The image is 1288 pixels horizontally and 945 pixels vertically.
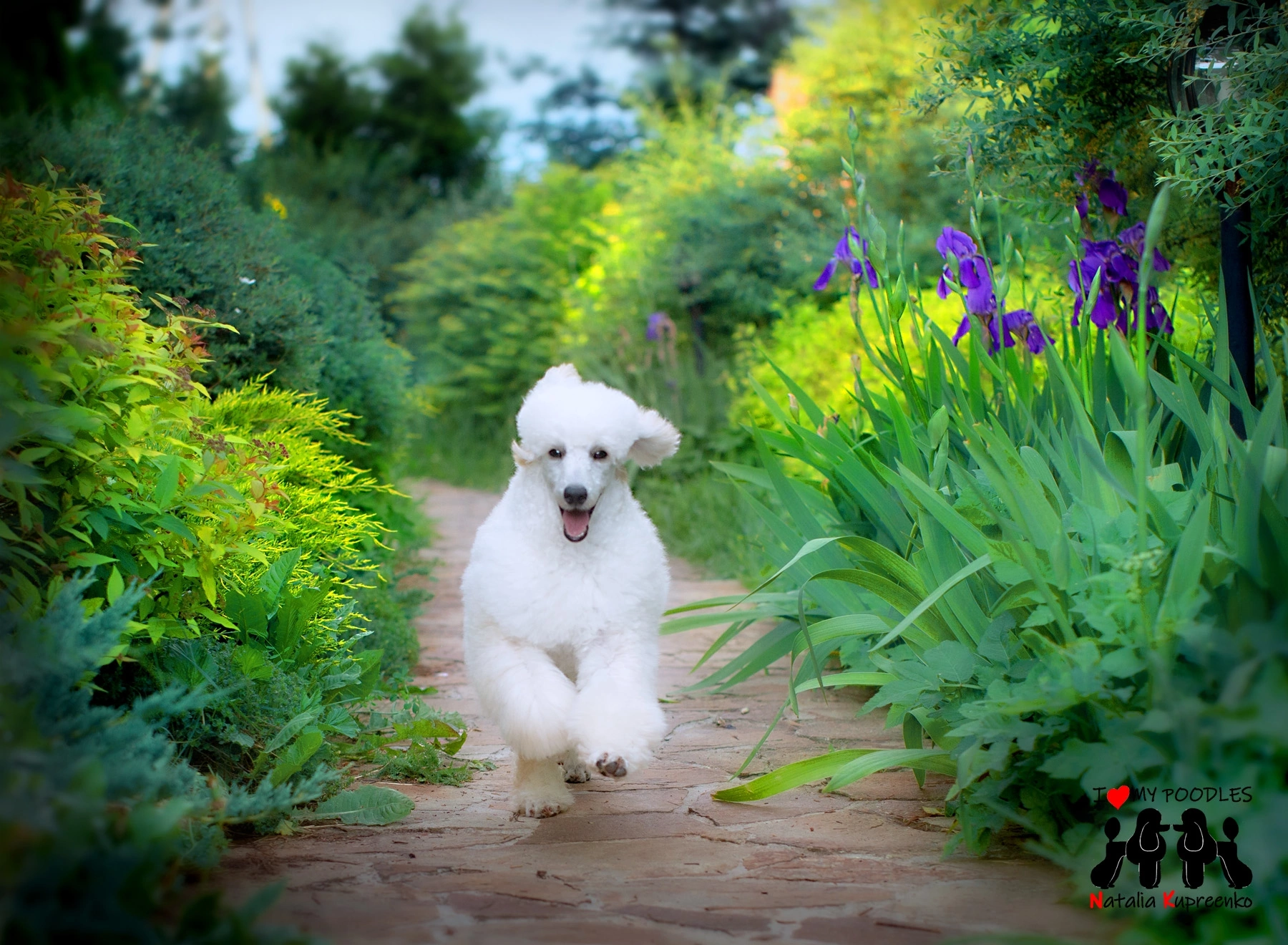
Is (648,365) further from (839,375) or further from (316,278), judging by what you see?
(316,278)

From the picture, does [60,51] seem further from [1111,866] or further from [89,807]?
[1111,866]

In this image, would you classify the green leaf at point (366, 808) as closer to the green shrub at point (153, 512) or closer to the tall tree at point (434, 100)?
the green shrub at point (153, 512)

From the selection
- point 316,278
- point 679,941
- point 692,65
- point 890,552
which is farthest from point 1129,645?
point 692,65

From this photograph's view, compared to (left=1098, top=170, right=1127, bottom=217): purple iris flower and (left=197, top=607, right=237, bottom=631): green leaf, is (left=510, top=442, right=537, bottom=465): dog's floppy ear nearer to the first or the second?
(left=197, top=607, right=237, bottom=631): green leaf

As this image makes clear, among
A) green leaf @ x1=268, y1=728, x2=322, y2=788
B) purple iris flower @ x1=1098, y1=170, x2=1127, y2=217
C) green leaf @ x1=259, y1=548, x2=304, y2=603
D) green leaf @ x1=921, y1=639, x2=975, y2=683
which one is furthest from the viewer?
purple iris flower @ x1=1098, y1=170, x2=1127, y2=217

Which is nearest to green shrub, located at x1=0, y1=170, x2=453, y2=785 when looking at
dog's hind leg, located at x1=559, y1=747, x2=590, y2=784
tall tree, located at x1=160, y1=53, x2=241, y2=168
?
dog's hind leg, located at x1=559, y1=747, x2=590, y2=784

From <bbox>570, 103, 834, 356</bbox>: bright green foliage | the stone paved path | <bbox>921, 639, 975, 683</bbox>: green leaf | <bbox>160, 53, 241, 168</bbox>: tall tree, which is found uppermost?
<bbox>160, 53, 241, 168</bbox>: tall tree

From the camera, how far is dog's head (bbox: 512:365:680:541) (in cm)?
316

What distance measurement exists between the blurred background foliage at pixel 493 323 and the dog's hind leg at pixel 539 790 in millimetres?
383

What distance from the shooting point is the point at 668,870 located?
8.59 feet

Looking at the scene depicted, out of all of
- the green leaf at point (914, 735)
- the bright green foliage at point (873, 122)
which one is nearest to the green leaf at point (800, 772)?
the green leaf at point (914, 735)

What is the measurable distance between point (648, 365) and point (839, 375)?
2.37m

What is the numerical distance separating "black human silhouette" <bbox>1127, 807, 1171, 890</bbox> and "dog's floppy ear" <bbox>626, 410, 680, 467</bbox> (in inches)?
71.1

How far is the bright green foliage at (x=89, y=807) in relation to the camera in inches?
61.6
